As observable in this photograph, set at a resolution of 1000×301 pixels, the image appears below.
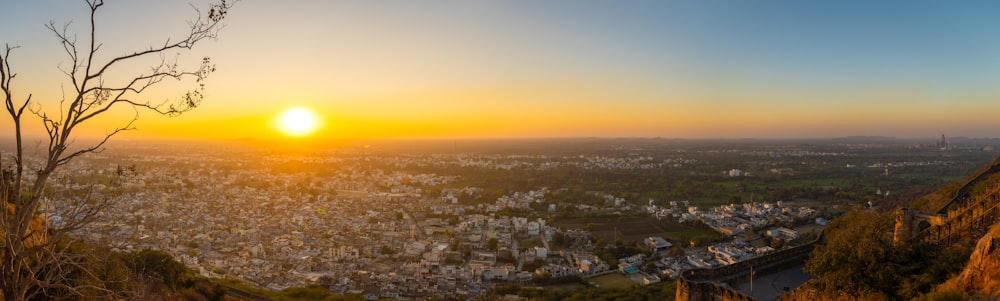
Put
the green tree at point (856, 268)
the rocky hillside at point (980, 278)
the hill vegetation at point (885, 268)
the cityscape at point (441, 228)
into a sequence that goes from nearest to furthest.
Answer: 1. the rocky hillside at point (980, 278)
2. the hill vegetation at point (885, 268)
3. the green tree at point (856, 268)
4. the cityscape at point (441, 228)

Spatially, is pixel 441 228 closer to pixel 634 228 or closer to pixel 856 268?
pixel 634 228

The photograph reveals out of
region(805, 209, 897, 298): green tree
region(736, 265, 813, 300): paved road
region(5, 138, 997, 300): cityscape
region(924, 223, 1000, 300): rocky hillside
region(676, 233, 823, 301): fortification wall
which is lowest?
region(5, 138, 997, 300): cityscape

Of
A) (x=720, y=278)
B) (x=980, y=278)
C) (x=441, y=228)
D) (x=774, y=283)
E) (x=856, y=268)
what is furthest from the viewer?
(x=441, y=228)

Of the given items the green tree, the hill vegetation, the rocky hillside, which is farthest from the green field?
the rocky hillside

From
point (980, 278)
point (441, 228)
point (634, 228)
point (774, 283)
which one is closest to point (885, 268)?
point (980, 278)

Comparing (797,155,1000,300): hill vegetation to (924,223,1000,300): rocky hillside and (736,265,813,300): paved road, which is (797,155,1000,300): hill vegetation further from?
(736,265,813,300): paved road

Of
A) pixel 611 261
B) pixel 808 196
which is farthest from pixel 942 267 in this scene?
pixel 808 196

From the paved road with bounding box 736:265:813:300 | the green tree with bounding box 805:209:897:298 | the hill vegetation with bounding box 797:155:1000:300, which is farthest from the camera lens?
the paved road with bounding box 736:265:813:300

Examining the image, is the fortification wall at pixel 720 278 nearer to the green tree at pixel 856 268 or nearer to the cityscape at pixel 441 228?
the green tree at pixel 856 268

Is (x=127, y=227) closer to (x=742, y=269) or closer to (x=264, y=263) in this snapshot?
(x=264, y=263)

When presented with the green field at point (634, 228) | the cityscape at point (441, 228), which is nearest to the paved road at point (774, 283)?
the cityscape at point (441, 228)

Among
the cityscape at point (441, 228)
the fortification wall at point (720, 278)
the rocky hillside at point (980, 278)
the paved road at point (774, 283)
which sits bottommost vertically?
the cityscape at point (441, 228)

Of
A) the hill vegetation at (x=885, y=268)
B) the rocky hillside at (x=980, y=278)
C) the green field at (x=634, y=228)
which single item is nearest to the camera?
the rocky hillside at (x=980, y=278)
